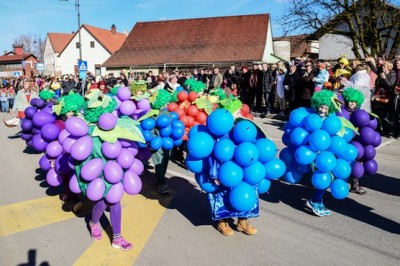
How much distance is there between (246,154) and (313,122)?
4.11ft

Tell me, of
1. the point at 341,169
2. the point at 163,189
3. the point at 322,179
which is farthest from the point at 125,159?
the point at 341,169

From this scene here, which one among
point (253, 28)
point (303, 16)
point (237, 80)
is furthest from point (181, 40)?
point (237, 80)

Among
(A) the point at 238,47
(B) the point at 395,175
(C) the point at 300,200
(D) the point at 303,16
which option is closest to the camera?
(C) the point at 300,200

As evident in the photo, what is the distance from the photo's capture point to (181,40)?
36.3 meters

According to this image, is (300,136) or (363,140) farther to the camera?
(363,140)

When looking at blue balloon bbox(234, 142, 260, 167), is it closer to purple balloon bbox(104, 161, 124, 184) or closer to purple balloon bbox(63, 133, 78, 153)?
purple balloon bbox(104, 161, 124, 184)

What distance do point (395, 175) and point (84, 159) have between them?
18.4ft

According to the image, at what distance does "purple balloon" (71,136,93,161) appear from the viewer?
11.4 feet

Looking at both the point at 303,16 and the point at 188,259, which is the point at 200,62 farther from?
the point at 188,259

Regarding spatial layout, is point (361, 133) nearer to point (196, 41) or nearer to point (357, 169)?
point (357, 169)

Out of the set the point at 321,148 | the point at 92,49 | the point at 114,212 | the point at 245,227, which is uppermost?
the point at 92,49

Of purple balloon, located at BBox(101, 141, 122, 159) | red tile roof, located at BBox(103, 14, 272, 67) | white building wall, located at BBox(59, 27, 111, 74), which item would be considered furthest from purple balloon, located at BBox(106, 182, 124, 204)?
white building wall, located at BBox(59, 27, 111, 74)

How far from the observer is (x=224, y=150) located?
143 inches

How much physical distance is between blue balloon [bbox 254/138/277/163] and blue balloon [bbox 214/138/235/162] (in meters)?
0.34
